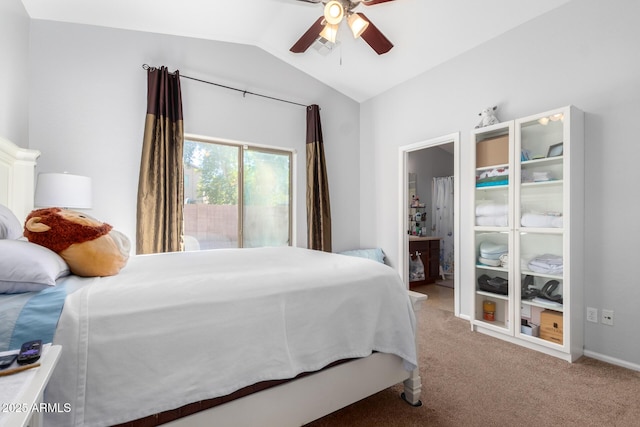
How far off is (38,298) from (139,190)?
2295 mm

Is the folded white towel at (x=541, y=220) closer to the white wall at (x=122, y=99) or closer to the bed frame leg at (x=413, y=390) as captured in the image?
the bed frame leg at (x=413, y=390)

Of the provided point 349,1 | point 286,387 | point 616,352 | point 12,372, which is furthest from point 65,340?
point 616,352

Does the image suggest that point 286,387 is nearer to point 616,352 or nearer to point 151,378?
point 151,378

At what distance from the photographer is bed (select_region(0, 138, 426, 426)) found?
0.91 meters

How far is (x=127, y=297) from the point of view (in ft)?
3.38

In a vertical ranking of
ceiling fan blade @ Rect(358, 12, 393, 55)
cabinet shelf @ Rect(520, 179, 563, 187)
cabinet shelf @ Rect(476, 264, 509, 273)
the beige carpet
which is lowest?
the beige carpet

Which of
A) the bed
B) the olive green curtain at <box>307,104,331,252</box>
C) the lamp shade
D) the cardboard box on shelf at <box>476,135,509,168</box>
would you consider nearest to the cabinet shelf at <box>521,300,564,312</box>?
the cardboard box on shelf at <box>476,135,509,168</box>

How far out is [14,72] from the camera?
2.29m

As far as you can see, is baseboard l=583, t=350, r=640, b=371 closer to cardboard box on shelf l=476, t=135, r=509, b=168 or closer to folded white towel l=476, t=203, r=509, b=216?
folded white towel l=476, t=203, r=509, b=216

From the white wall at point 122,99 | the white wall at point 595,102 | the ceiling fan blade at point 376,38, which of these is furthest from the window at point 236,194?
the white wall at point 595,102

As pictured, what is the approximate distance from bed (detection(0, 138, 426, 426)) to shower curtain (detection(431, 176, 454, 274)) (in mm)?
3937

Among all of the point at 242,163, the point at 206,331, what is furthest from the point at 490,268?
the point at 242,163

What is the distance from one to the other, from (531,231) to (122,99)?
155 inches

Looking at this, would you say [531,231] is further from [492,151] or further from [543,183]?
[492,151]
